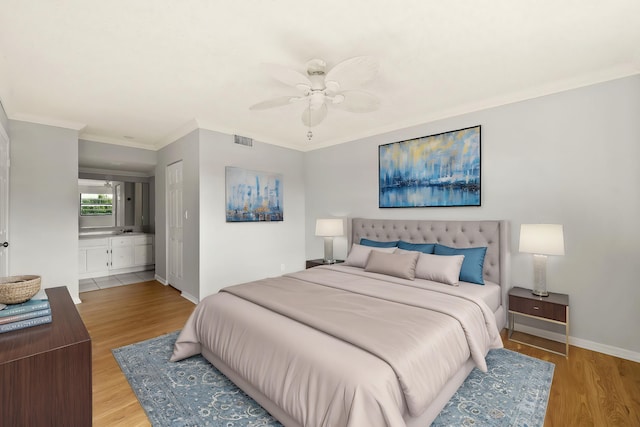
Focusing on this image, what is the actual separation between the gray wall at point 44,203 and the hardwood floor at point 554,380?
82cm

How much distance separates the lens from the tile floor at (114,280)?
4883 millimetres

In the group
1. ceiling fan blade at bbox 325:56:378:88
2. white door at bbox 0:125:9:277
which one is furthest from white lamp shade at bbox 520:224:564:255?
white door at bbox 0:125:9:277

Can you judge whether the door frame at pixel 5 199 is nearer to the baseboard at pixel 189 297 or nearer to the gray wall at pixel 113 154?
the gray wall at pixel 113 154

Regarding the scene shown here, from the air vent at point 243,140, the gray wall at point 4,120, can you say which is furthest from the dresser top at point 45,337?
the air vent at point 243,140

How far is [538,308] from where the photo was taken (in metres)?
2.62

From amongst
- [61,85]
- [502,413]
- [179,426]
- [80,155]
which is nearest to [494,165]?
[502,413]

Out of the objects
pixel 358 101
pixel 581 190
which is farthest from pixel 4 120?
pixel 581 190

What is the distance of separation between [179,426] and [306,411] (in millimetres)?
874

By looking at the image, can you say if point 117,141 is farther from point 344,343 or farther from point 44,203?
point 344,343

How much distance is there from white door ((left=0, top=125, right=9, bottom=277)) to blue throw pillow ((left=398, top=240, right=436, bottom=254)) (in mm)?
4422

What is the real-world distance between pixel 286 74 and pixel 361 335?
69.7 inches

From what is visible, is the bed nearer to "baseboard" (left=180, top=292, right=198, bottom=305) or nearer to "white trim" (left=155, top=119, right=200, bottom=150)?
"baseboard" (left=180, top=292, right=198, bottom=305)

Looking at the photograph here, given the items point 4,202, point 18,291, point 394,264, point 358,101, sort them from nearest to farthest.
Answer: point 18,291 → point 358,101 → point 394,264 → point 4,202

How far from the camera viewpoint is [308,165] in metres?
5.35
